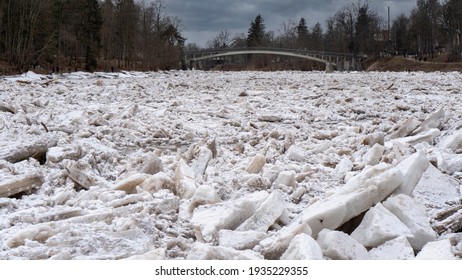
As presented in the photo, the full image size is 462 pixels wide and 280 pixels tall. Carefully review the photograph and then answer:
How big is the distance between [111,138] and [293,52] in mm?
61444

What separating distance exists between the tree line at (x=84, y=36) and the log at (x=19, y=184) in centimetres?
2656

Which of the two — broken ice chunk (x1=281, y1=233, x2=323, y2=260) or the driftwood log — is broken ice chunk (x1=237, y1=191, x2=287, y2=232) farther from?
the driftwood log

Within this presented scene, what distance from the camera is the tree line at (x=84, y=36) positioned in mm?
29953

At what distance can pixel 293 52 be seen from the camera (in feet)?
212

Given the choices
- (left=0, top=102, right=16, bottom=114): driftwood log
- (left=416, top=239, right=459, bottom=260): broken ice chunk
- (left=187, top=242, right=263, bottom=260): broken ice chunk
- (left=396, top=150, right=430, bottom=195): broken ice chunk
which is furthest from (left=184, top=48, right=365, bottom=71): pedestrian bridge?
(left=187, top=242, right=263, bottom=260): broken ice chunk

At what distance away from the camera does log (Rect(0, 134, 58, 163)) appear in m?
4.00

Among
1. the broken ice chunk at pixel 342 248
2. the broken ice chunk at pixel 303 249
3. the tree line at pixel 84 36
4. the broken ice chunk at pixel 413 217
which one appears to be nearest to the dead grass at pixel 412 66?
the tree line at pixel 84 36

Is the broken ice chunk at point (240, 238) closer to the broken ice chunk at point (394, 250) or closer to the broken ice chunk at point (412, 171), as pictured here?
the broken ice chunk at point (394, 250)

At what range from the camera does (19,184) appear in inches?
125

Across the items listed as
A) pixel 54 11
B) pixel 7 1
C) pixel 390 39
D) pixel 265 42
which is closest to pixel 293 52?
pixel 390 39

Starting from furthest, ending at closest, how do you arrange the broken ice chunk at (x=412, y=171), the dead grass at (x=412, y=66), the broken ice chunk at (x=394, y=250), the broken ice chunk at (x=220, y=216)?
the dead grass at (x=412, y=66)
the broken ice chunk at (x=412, y=171)
the broken ice chunk at (x=220, y=216)
the broken ice chunk at (x=394, y=250)

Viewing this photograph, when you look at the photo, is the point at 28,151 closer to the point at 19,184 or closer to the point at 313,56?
the point at 19,184

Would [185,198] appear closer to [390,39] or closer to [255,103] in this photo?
[255,103]

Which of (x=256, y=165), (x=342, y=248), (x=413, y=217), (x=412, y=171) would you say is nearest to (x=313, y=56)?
(x=256, y=165)
